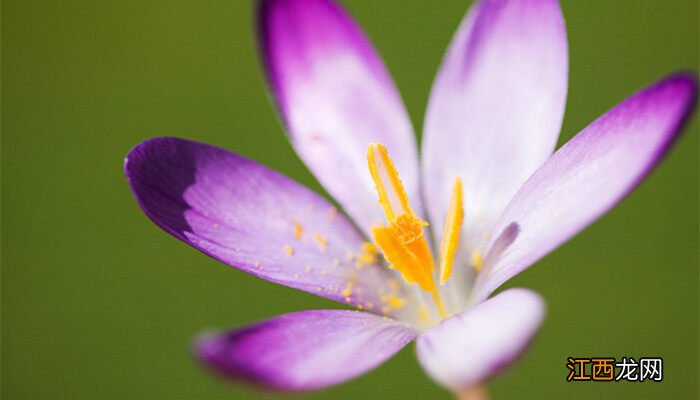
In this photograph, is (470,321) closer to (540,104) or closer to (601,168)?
(601,168)

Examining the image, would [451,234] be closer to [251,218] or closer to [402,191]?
[402,191]

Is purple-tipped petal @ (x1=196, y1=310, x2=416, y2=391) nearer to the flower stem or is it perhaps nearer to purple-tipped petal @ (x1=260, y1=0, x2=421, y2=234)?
the flower stem

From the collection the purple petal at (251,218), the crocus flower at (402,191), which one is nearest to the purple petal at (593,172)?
the crocus flower at (402,191)

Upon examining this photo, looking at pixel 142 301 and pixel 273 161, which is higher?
pixel 273 161

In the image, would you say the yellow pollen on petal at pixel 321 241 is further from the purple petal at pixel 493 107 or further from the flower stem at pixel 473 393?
the flower stem at pixel 473 393

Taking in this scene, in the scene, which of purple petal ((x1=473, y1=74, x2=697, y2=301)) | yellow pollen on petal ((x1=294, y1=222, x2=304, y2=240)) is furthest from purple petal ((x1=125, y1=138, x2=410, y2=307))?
purple petal ((x1=473, y1=74, x2=697, y2=301))

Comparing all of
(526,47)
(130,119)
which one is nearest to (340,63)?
(526,47)
